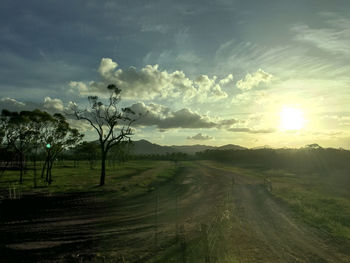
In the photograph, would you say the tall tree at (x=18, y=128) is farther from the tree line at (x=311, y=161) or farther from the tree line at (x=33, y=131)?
the tree line at (x=311, y=161)

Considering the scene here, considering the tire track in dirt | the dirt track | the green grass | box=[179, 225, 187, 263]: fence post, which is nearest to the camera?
box=[179, 225, 187, 263]: fence post

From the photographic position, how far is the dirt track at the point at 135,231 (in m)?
12.6

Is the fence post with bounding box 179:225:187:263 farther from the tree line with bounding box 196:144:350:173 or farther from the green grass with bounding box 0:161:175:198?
the tree line with bounding box 196:144:350:173

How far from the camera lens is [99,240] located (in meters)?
14.4

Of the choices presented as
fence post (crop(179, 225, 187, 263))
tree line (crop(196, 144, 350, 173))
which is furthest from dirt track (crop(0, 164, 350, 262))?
tree line (crop(196, 144, 350, 173))

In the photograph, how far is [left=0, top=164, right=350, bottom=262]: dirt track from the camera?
41.3 feet

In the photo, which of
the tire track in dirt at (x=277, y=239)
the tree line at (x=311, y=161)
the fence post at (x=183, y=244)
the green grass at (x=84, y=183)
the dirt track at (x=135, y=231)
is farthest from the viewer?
the tree line at (x=311, y=161)

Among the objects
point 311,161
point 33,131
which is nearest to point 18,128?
point 33,131

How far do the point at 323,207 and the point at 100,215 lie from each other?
21.6 meters

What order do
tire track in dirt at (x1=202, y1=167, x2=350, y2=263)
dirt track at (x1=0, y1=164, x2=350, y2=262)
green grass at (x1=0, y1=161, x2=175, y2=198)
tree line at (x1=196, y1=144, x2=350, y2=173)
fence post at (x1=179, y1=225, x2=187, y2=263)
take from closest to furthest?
fence post at (x1=179, y1=225, x2=187, y2=263)
tire track in dirt at (x1=202, y1=167, x2=350, y2=263)
dirt track at (x1=0, y1=164, x2=350, y2=262)
green grass at (x1=0, y1=161, x2=175, y2=198)
tree line at (x1=196, y1=144, x2=350, y2=173)

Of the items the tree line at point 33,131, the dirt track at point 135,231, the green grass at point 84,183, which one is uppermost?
the tree line at point 33,131

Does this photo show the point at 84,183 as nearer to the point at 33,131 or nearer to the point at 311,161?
the point at 33,131

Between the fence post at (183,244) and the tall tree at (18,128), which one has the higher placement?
the tall tree at (18,128)

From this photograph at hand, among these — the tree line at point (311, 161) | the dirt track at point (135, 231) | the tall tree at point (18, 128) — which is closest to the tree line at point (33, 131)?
the tall tree at point (18, 128)
